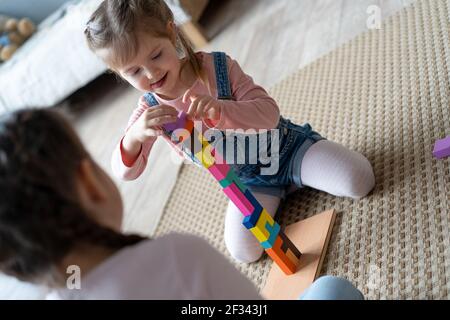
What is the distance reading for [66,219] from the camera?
Answer: 45cm

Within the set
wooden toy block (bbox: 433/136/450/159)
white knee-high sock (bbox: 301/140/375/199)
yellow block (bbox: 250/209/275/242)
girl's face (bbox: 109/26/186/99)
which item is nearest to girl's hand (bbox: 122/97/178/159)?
girl's face (bbox: 109/26/186/99)

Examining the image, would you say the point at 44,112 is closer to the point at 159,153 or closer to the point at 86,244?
the point at 86,244

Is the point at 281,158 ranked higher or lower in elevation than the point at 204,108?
lower

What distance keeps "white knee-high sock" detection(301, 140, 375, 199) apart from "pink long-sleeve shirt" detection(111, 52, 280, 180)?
0.38 feet

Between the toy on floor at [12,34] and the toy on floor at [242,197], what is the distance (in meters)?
1.68

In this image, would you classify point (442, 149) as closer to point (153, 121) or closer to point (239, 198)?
point (239, 198)

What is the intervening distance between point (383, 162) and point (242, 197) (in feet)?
1.09

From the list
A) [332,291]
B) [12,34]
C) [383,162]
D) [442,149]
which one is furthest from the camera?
[12,34]

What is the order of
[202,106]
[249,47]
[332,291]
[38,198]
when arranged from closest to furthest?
[38,198] < [332,291] < [202,106] < [249,47]

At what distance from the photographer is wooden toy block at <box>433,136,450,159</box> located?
867 mm

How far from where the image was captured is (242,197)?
0.81m

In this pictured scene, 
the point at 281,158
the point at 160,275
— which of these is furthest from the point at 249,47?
the point at 160,275

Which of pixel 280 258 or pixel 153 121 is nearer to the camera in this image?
pixel 153 121
